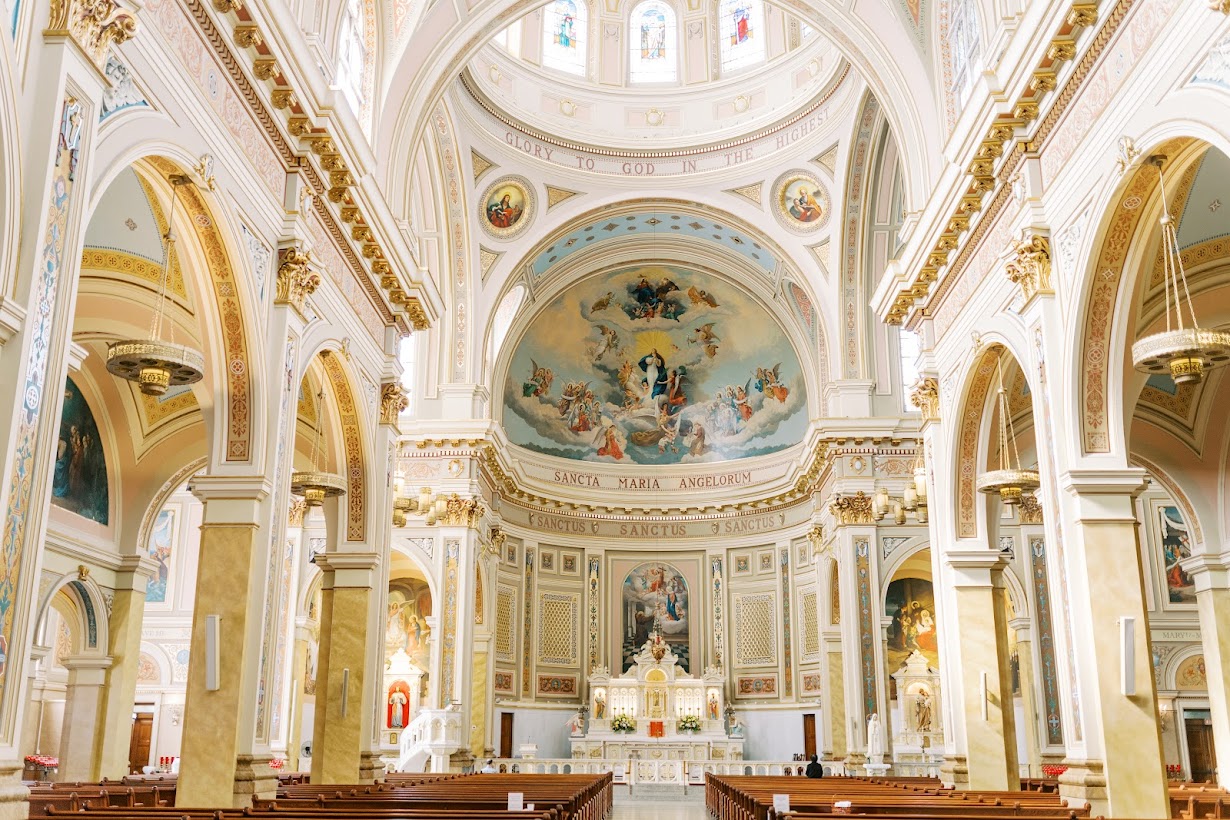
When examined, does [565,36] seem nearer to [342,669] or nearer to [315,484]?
A: [315,484]

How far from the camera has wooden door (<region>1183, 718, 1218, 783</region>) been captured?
25.0m

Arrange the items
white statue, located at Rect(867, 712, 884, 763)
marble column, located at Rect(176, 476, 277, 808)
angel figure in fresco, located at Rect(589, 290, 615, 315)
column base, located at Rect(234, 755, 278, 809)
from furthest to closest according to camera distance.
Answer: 1. angel figure in fresco, located at Rect(589, 290, 615, 315)
2. white statue, located at Rect(867, 712, 884, 763)
3. column base, located at Rect(234, 755, 278, 809)
4. marble column, located at Rect(176, 476, 277, 808)

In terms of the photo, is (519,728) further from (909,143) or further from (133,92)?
(133,92)

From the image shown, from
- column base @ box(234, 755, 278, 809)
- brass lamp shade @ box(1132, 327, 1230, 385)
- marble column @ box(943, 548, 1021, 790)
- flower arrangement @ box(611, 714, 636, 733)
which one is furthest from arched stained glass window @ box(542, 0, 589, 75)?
brass lamp shade @ box(1132, 327, 1230, 385)

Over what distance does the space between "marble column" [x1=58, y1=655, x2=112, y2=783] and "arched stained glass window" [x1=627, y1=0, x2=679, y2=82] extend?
18.2 metres

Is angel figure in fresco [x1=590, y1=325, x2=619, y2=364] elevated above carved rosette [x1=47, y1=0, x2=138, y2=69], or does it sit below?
above

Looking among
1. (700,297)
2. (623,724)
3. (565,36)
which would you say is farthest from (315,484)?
(700,297)

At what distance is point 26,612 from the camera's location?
695 centimetres

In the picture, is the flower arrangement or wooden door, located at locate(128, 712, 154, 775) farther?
the flower arrangement

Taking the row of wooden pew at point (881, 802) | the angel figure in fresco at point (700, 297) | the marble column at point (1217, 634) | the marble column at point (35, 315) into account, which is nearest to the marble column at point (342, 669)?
the row of wooden pew at point (881, 802)

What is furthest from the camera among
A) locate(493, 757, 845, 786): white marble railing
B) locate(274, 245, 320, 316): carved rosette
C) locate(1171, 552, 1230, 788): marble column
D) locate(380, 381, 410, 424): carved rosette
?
locate(493, 757, 845, 786): white marble railing

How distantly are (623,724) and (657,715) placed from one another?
43.2 inches

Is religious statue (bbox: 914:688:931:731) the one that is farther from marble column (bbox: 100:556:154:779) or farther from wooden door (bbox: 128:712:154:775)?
wooden door (bbox: 128:712:154:775)

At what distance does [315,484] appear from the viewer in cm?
1358
